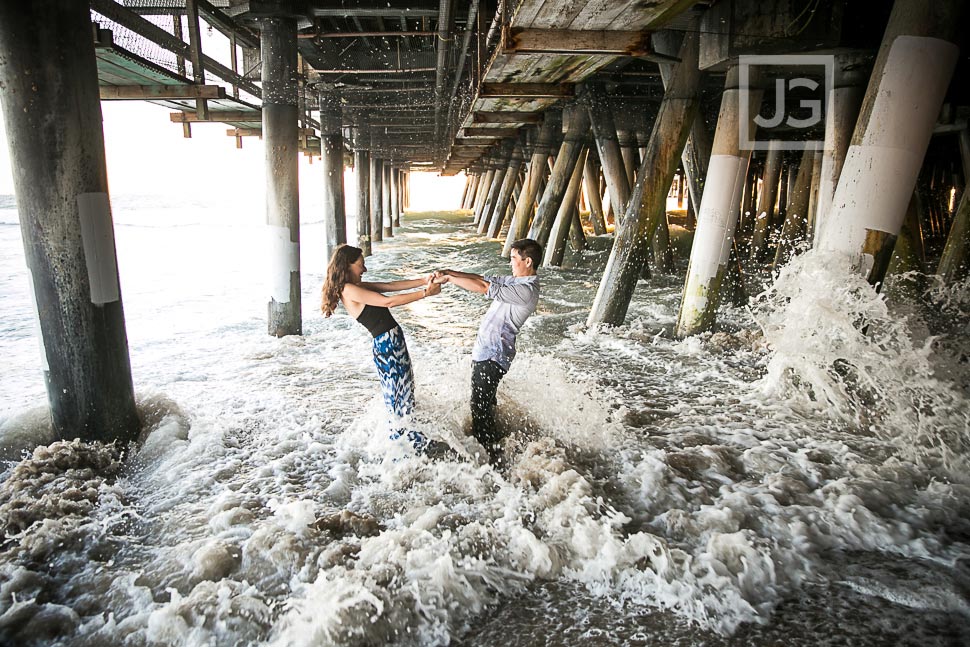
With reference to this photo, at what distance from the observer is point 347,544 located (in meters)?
3.13

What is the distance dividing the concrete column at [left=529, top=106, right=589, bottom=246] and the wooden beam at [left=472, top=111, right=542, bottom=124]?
79 cm

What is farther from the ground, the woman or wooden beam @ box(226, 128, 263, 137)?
wooden beam @ box(226, 128, 263, 137)

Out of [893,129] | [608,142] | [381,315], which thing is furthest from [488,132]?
[381,315]

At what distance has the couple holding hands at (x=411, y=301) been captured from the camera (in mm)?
3924

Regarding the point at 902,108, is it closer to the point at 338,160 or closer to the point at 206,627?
the point at 206,627

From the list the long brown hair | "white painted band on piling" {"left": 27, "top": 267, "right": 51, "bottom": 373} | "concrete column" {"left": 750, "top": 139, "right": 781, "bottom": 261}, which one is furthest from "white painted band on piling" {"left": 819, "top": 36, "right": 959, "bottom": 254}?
"concrete column" {"left": 750, "top": 139, "right": 781, "bottom": 261}

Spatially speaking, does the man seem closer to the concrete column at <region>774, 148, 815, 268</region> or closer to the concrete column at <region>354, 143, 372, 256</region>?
the concrete column at <region>774, 148, 815, 268</region>

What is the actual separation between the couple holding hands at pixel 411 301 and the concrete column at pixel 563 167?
7.77 m

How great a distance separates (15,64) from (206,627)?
3284 mm

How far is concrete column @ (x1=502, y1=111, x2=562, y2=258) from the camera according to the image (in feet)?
42.0

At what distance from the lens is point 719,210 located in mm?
6625

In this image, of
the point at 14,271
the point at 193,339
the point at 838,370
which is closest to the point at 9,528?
the point at 193,339

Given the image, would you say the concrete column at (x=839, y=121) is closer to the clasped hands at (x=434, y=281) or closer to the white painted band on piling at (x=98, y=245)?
the clasped hands at (x=434, y=281)

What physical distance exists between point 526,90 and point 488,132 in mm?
5922
